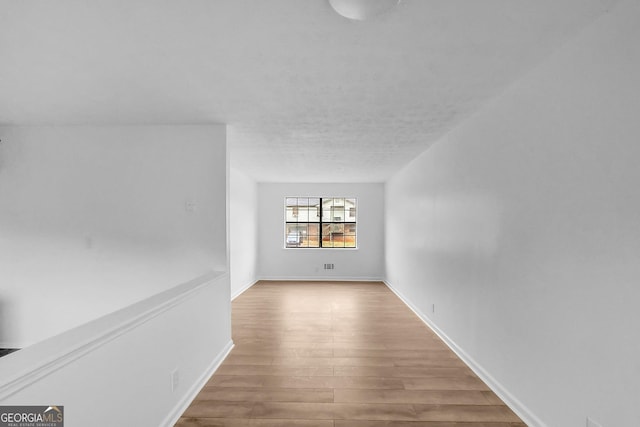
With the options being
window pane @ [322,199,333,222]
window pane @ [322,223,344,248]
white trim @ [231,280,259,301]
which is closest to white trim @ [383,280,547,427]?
white trim @ [231,280,259,301]

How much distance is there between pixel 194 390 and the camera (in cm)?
234

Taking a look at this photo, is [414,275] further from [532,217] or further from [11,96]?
[11,96]

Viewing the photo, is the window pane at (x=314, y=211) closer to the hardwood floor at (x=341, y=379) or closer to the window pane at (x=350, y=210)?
the window pane at (x=350, y=210)

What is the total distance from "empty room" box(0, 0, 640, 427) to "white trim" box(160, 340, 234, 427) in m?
0.02

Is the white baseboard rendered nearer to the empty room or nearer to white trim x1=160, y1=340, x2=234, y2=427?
the empty room

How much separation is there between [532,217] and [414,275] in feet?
9.63

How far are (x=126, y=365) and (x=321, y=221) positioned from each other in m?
6.03

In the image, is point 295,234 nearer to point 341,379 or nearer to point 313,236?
point 313,236

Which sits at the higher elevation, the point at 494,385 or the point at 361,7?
the point at 361,7

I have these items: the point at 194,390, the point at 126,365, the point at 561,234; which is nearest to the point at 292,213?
the point at 194,390

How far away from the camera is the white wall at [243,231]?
17.9ft

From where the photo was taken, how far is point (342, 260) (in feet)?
24.0

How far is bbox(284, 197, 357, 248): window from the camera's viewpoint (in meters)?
7.45

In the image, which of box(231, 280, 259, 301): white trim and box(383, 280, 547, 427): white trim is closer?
box(383, 280, 547, 427): white trim
